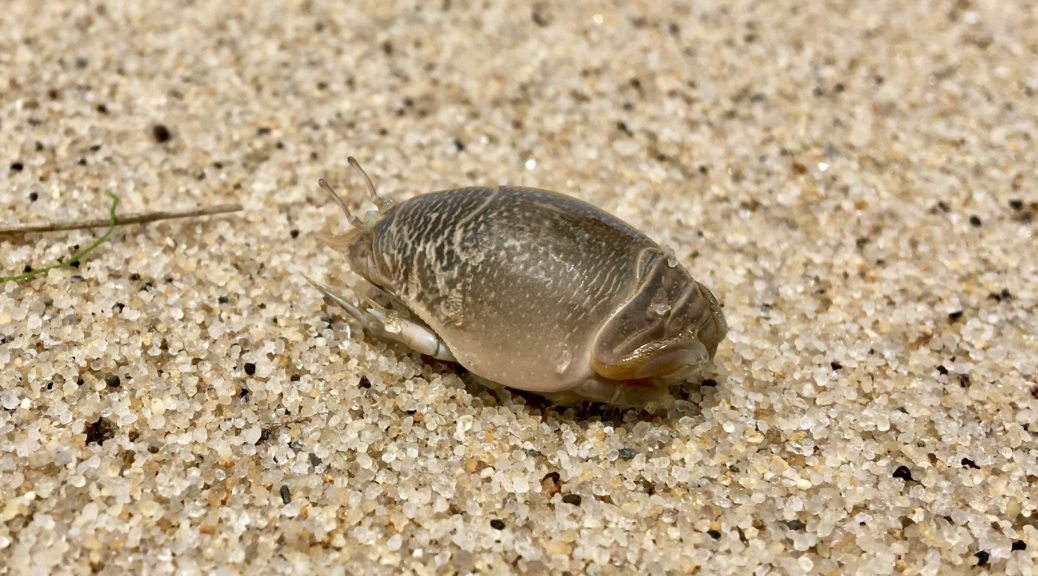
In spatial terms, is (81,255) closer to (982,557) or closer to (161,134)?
(161,134)

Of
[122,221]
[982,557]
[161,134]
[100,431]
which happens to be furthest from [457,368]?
[161,134]

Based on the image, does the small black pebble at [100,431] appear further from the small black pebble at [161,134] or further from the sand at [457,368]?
the small black pebble at [161,134]

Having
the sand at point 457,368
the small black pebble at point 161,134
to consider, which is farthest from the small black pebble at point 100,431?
the small black pebble at point 161,134

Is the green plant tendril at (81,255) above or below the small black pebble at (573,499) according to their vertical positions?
above

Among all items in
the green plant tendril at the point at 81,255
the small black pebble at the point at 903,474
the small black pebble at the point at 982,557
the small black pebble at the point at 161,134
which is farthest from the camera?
the small black pebble at the point at 161,134

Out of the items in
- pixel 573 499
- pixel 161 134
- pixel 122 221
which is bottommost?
pixel 573 499
